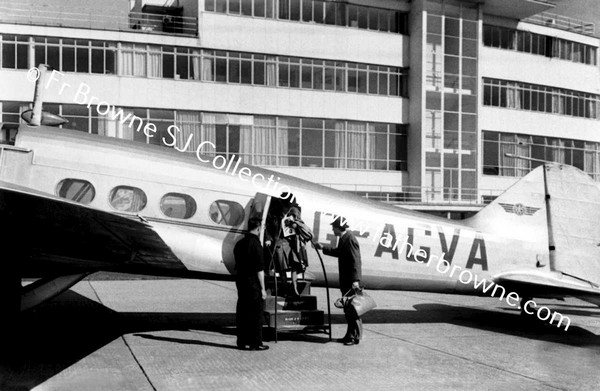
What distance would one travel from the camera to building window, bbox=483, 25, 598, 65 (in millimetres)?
41469

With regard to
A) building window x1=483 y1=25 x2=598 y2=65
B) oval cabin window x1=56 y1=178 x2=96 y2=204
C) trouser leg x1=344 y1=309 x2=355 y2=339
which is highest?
building window x1=483 y1=25 x2=598 y2=65

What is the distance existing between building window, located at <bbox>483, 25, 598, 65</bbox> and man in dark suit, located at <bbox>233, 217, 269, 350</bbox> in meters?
34.5

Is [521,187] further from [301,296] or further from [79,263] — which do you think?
[79,263]

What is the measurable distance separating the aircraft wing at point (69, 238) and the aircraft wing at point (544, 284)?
6.36m

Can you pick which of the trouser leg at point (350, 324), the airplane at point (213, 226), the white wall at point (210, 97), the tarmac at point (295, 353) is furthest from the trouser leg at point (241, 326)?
the white wall at point (210, 97)

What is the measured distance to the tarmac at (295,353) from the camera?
27.7 feet

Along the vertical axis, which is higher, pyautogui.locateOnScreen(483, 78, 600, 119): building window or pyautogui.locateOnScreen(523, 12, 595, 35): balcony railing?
pyautogui.locateOnScreen(523, 12, 595, 35): balcony railing

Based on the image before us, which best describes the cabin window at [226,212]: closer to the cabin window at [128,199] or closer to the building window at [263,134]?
the cabin window at [128,199]

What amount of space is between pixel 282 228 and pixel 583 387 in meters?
5.45

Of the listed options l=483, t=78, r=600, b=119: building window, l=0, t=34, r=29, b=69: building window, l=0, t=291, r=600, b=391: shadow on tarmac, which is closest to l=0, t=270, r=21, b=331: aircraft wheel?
l=0, t=291, r=600, b=391: shadow on tarmac

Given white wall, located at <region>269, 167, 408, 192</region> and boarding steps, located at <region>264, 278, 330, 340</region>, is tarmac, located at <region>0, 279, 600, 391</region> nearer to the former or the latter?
boarding steps, located at <region>264, 278, 330, 340</region>

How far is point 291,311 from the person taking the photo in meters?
11.5

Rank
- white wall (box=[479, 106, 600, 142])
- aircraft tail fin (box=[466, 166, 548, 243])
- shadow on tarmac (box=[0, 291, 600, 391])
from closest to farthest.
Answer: shadow on tarmac (box=[0, 291, 600, 391]) < aircraft tail fin (box=[466, 166, 548, 243]) < white wall (box=[479, 106, 600, 142])

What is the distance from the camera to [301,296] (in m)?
11.8
